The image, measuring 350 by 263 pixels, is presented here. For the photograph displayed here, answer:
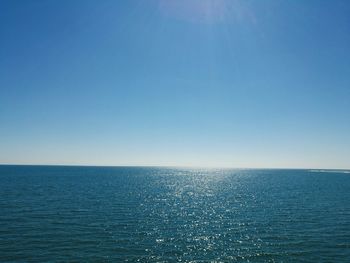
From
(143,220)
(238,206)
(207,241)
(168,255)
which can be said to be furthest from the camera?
(238,206)

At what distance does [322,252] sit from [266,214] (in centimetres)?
2847

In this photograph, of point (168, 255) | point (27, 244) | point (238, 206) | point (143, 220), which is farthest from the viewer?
point (238, 206)

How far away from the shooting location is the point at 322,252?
1642 inches

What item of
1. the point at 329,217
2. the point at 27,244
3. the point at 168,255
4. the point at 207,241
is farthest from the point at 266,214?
the point at 27,244

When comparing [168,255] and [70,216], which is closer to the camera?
[168,255]

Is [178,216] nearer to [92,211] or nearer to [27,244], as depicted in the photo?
[92,211]

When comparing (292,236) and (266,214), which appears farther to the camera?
(266,214)

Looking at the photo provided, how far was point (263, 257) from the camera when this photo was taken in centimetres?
3994

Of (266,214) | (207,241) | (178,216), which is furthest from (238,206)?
(207,241)

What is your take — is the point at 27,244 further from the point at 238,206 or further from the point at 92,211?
the point at 238,206

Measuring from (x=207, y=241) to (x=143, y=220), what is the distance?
18806mm

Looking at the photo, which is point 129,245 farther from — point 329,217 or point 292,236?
point 329,217

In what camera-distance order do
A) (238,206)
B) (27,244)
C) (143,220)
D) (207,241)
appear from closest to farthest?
1. (27,244)
2. (207,241)
3. (143,220)
4. (238,206)

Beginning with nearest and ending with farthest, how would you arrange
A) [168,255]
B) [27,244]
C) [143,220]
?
[168,255], [27,244], [143,220]
